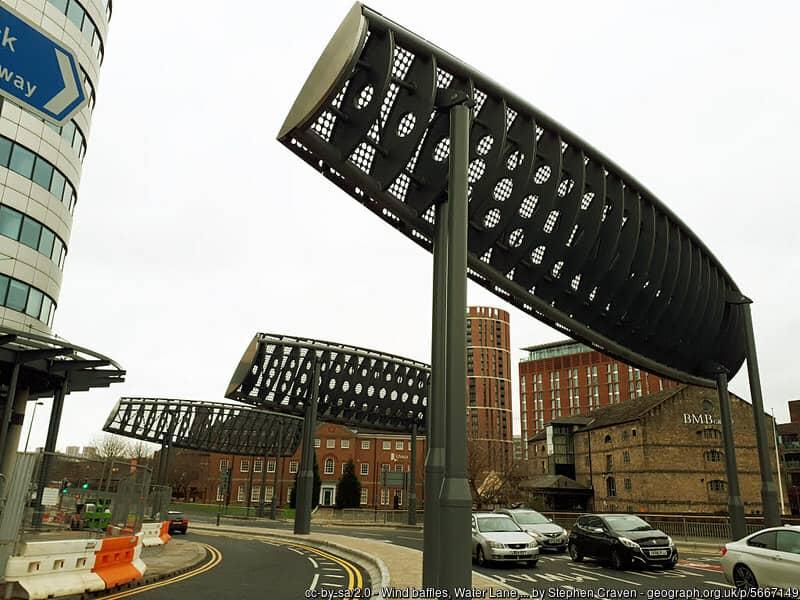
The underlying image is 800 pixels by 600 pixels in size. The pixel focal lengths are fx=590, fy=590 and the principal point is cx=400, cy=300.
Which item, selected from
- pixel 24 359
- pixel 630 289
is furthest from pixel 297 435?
pixel 630 289

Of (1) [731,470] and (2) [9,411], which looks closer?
(1) [731,470]

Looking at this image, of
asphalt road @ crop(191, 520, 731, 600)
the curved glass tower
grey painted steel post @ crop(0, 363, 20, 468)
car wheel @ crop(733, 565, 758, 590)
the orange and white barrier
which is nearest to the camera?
the orange and white barrier

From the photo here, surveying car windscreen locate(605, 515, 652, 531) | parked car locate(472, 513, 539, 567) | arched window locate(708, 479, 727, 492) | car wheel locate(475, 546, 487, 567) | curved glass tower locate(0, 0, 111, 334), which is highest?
curved glass tower locate(0, 0, 111, 334)

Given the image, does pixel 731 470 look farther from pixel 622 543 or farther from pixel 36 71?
Result: pixel 36 71

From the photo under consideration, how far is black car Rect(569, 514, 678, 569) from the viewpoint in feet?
49.2

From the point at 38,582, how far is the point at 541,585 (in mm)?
9564

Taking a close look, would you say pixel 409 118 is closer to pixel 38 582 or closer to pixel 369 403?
pixel 38 582

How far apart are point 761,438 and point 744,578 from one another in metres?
9.43

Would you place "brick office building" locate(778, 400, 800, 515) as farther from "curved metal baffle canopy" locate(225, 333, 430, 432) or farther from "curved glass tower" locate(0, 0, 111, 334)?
"curved glass tower" locate(0, 0, 111, 334)

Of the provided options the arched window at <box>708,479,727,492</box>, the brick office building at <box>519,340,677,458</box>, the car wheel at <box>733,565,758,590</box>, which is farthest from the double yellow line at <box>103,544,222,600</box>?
the brick office building at <box>519,340,677,458</box>

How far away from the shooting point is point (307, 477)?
29.9m

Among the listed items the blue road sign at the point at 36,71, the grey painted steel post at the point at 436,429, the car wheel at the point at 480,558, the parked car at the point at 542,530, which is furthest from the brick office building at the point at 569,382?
the blue road sign at the point at 36,71

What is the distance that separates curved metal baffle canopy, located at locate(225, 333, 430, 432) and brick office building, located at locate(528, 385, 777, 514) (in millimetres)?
17449

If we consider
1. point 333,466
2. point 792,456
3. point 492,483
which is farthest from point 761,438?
point 333,466
